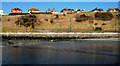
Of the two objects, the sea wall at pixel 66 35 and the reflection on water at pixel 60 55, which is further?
the sea wall at pixel 66 35

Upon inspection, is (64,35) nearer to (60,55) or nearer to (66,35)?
(66,35)

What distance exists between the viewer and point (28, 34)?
814 inches

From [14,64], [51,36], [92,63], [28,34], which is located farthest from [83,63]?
[28,34]

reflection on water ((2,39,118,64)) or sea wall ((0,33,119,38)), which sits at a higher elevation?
sea wall ((0,33,119,38))

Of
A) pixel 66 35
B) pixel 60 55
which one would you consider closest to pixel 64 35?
pixel 66 35

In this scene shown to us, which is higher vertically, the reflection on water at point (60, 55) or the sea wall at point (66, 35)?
the sea wall at point (66, 35)

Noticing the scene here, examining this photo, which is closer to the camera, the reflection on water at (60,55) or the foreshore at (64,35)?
the reflection on water at (60,55)

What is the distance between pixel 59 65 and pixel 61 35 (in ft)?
45.2

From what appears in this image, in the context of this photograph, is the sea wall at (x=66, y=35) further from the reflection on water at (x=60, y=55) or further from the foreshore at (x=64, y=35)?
the reflection on water at (x=60, y=55)

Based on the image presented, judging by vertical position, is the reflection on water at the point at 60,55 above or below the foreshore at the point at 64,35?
below

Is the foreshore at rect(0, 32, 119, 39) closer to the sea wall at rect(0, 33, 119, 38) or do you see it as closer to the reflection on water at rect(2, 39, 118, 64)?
the sea wall at rect(0, 33, 119, 38)

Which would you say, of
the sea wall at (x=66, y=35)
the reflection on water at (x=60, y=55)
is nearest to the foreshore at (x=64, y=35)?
the sea wall at (x=66, y=35)

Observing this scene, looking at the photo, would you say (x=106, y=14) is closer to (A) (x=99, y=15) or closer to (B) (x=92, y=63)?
(A) (x=99, y=15)

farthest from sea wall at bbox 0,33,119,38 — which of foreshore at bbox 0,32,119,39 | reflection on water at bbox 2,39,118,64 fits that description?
reflection on water at bbox 2,39,118,64
